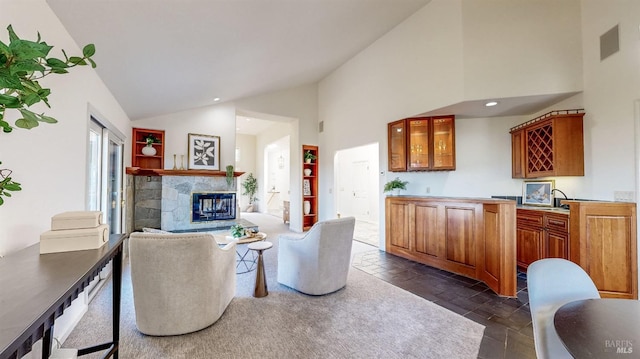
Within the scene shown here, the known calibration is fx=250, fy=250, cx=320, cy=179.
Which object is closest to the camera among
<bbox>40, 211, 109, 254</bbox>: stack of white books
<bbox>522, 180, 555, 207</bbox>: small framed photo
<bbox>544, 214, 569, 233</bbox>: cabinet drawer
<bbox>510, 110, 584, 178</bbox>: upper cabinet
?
<bbox>40, 211, 109, 254</bbox>: stack of white books

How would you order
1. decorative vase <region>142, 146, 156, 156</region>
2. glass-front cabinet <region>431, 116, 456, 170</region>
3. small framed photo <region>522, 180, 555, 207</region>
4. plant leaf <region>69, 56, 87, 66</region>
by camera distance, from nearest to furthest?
plant leaf <region>69, 56, 87, 66</region> < small framed photo <region>522, 180, 555, 207</region> < glass-front cabinet <region>431, 116, 456, 170</region> < decorative vase <region>142, 146, 156, 156</region>

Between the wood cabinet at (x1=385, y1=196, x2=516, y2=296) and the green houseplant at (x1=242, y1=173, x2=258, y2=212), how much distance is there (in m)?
7.60

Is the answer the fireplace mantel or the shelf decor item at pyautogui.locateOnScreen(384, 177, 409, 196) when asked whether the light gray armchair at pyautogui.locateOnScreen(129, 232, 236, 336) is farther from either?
the fireplace mantel

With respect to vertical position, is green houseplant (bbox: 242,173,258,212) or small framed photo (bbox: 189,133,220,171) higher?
small framed photo (bbox: 189,133,220,171)

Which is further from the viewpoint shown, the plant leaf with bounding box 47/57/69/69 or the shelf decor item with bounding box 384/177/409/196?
the shelf decor item with bounding box 384/177/409/196

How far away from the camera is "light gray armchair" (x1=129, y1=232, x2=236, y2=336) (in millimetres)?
1943

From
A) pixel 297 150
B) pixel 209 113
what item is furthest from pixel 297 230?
pixel 209 113

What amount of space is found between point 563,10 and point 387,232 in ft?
12.9

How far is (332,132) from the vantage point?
638cm

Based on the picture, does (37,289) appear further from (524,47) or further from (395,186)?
(524,47)

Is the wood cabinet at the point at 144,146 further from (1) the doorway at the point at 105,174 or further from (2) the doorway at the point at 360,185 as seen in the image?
(2) the doorway at the point at 360,185

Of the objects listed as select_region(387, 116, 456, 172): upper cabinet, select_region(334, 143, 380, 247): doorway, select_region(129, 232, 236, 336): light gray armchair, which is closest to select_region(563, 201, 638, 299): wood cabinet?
select_region(387, 116, 456, 172): upper cabinet

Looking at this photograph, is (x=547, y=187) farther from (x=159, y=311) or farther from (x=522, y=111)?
(x=159, y=311)

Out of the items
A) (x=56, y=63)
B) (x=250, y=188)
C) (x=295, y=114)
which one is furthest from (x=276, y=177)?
(x=56, y=63)
